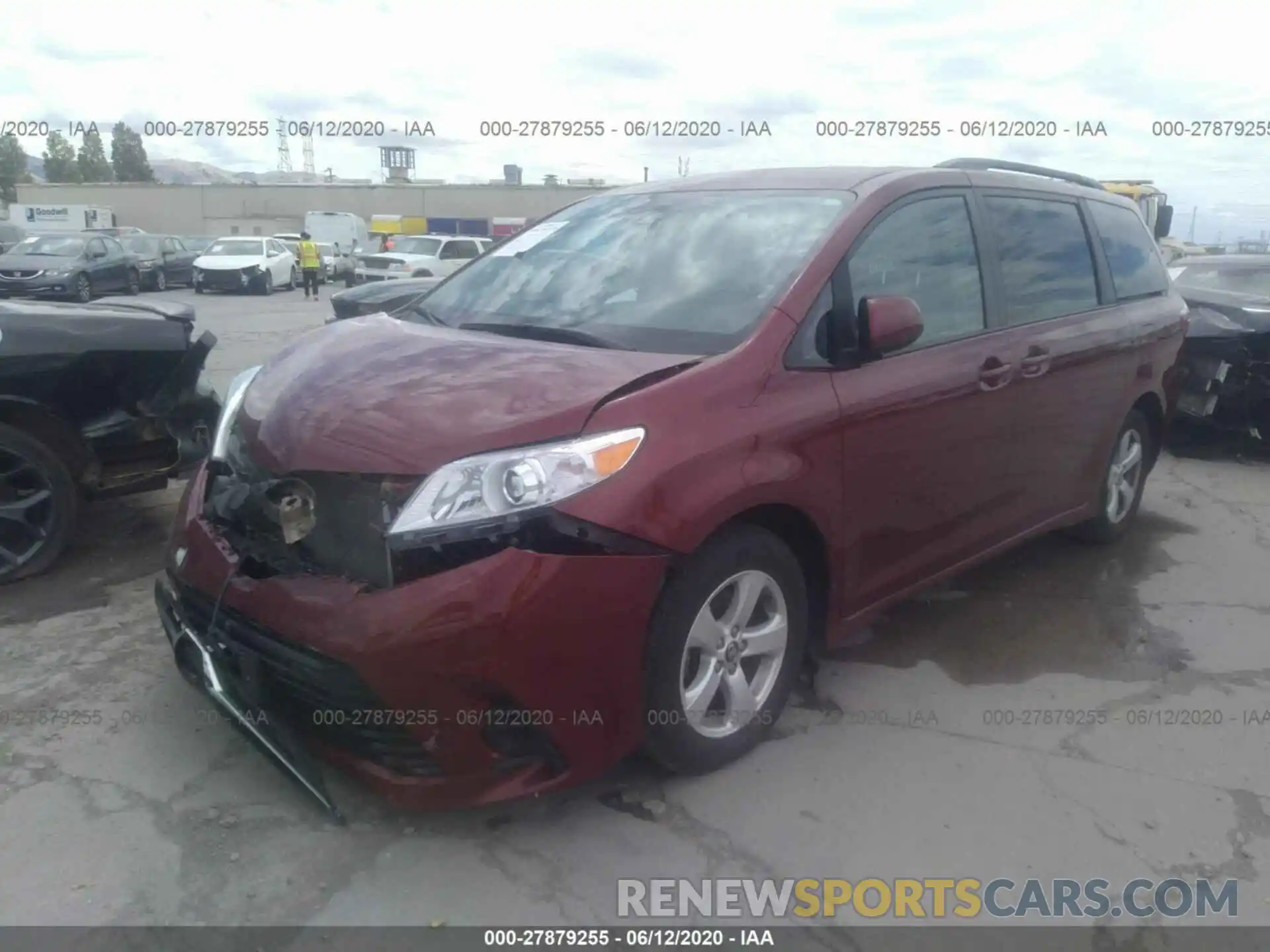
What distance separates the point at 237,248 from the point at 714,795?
1086 inches

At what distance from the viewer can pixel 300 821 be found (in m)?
2.88

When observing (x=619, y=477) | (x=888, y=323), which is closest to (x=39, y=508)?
(x=619, y=477)

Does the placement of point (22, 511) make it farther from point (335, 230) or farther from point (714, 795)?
point (335, 230)

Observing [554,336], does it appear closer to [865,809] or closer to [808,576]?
[808,576]

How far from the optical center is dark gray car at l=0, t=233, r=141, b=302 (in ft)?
70.3

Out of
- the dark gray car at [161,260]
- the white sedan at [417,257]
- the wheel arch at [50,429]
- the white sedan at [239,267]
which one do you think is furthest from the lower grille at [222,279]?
the wheel arch at [50,429]

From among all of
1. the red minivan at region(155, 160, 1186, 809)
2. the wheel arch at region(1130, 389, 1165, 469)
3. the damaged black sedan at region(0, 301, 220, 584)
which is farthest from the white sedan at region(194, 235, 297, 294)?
the wheel arch at region(1130, 389, 1165, 469)

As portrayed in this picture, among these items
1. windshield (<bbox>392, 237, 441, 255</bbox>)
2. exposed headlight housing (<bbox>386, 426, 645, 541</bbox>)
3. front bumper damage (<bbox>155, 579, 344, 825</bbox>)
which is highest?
windshield (<bbox>392, 237, 441, 255</bbox>)

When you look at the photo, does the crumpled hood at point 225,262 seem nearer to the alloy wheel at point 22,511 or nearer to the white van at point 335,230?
the white van at point 335,230

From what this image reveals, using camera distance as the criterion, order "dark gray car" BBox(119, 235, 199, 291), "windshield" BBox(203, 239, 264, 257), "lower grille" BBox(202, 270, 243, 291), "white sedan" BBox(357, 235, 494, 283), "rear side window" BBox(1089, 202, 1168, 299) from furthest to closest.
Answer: "windshield" BBox(203, 239, 264, 257) < "dark gray car" BBox(119, 235, 199, 291) < "lower grille" BBox(202, 270, 243, 291) < "white sedan" BBox(357, 235, 494, 283) < "rear side window" BBox(1089, 202, 1168, 299)

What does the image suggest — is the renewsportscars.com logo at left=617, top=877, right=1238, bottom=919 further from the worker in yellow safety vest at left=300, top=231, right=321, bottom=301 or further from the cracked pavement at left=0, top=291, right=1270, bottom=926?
the worker in yellow safety vest at left=300, top=231, right=321, bottom=301

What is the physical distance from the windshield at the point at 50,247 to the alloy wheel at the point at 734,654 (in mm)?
23662

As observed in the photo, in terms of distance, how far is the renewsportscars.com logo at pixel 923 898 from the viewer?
264 cm

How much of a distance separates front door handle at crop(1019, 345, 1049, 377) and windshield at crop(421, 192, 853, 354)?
3.45ft
